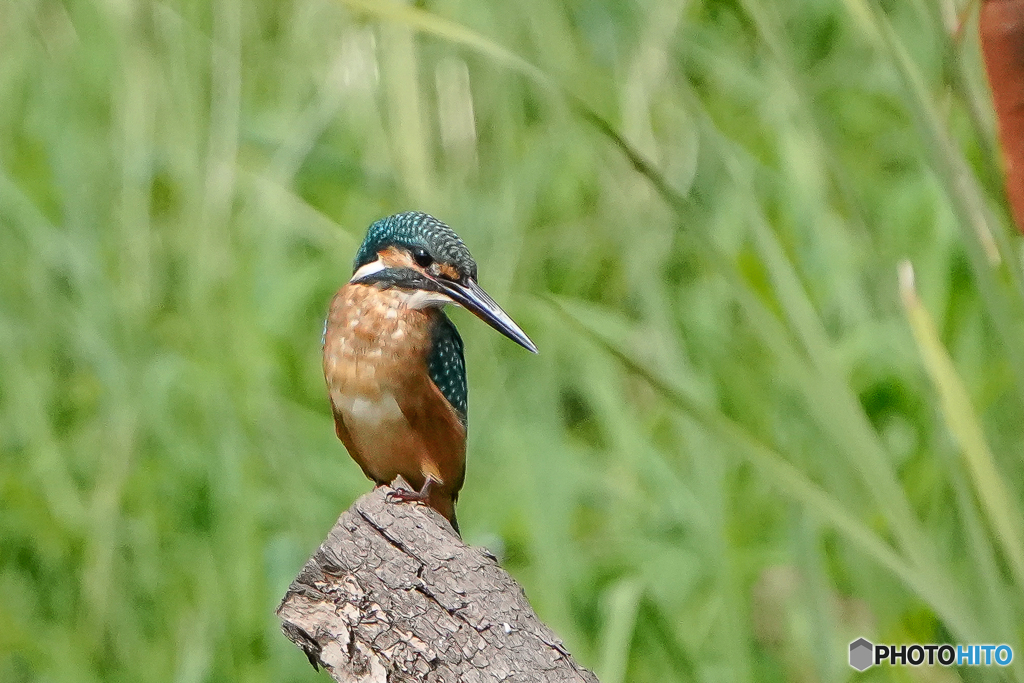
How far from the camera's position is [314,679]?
6.98 feet

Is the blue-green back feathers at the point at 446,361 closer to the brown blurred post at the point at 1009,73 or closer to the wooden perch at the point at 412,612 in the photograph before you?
the wooden perch at the point at 412,612

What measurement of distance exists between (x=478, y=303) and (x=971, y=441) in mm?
500

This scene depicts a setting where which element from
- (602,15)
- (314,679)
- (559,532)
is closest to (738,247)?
(602,15)

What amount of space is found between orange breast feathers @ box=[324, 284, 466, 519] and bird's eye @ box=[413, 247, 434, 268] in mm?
108

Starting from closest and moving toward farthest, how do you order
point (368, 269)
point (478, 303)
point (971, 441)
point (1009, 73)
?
point (1009, 73) → point (971, 441) → point (478, 303) → point (368, 269)

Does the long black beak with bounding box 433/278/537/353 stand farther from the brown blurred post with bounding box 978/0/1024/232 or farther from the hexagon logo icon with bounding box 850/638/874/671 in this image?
the hexagon logo icon with bounding box 850/638/874/671

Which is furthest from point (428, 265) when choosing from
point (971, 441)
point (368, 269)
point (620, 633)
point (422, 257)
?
point (620, 633)

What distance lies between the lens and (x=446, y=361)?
1479mm

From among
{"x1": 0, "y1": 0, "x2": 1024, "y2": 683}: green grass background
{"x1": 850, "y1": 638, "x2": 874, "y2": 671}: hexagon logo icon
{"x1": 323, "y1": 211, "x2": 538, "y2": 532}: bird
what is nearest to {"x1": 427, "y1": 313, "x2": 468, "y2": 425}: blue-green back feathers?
{"x1": 323, "y1": 211, "x2": 538, "y2": 532}: bird

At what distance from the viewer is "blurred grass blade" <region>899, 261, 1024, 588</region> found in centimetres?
96

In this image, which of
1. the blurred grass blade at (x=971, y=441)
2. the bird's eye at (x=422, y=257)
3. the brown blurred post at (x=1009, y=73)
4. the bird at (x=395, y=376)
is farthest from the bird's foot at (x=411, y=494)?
the brown blurred post at (x=1009, y=73)

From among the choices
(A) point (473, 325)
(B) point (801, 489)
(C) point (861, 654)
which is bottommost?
(B) point (801, 489)

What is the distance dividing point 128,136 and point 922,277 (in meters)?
1.69

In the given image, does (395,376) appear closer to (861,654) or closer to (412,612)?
(412,612)
